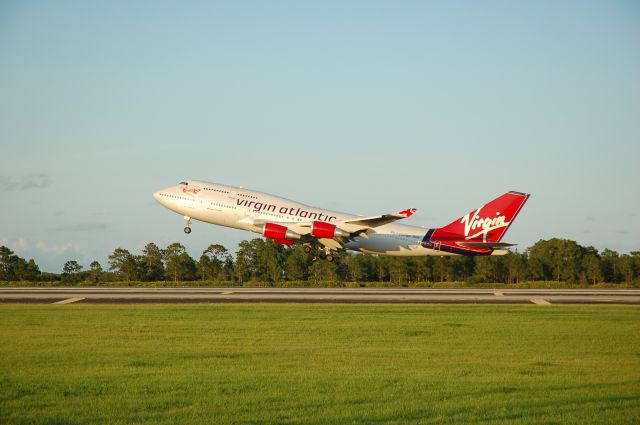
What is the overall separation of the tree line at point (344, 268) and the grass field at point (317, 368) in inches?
2195

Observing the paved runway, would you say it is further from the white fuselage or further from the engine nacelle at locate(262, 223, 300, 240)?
the white fuselage

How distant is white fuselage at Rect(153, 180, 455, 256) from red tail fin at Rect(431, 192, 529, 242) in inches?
67.4

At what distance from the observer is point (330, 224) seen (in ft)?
177

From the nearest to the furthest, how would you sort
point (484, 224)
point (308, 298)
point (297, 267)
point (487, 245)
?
point (308, 298) → point (487, 245) → point (484, 224) → point (297, 267)

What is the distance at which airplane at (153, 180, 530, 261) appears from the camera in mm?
54438

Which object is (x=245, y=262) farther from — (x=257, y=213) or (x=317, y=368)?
(x=317, y=368)

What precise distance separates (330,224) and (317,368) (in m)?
34.1

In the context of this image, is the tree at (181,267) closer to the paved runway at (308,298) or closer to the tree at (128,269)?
the tree at (128,269)

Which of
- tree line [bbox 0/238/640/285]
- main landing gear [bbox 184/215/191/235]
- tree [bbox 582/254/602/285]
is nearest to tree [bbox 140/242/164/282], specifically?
tree line [bbox 0/238/640/285]

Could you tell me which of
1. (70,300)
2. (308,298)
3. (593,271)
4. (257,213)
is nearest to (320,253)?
(257,213)

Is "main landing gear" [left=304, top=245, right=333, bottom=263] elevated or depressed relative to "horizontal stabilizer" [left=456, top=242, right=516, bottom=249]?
depressed

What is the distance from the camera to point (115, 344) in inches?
956

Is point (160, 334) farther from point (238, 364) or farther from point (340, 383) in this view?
point (340, 383)

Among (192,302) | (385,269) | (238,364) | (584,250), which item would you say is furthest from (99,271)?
(238,364)
